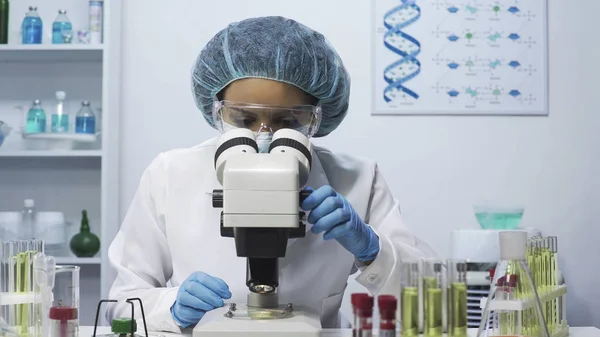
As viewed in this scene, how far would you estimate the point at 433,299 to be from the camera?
99cm

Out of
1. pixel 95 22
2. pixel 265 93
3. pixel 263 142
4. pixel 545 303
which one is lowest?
pixel 545 303

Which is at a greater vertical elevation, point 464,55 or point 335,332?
point 464,55

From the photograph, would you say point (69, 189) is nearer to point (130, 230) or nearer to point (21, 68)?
point (21, 68)

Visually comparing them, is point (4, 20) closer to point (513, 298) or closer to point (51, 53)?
point (51, 53)

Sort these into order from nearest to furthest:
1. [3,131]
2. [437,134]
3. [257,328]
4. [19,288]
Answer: [257,328]
[19,288]
[3,131]
[437,134]

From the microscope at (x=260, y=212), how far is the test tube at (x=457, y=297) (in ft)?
0.67

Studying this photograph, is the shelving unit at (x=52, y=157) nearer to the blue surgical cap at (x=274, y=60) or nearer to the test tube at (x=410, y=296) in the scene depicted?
the blue surgical cap at (x=274, y=60)

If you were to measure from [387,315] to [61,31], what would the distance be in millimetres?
2334

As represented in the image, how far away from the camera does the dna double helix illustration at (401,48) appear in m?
2.91

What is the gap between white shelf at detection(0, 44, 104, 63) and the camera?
277cm

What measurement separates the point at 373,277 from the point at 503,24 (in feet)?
5.70

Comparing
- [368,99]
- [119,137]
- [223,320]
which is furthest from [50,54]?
[223,320]

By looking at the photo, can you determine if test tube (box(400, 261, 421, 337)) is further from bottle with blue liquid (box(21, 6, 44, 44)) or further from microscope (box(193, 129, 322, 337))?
bottle with blue liquid (box(21, 6, 44, 44))

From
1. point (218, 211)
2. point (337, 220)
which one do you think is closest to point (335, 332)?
point (337, 220)
